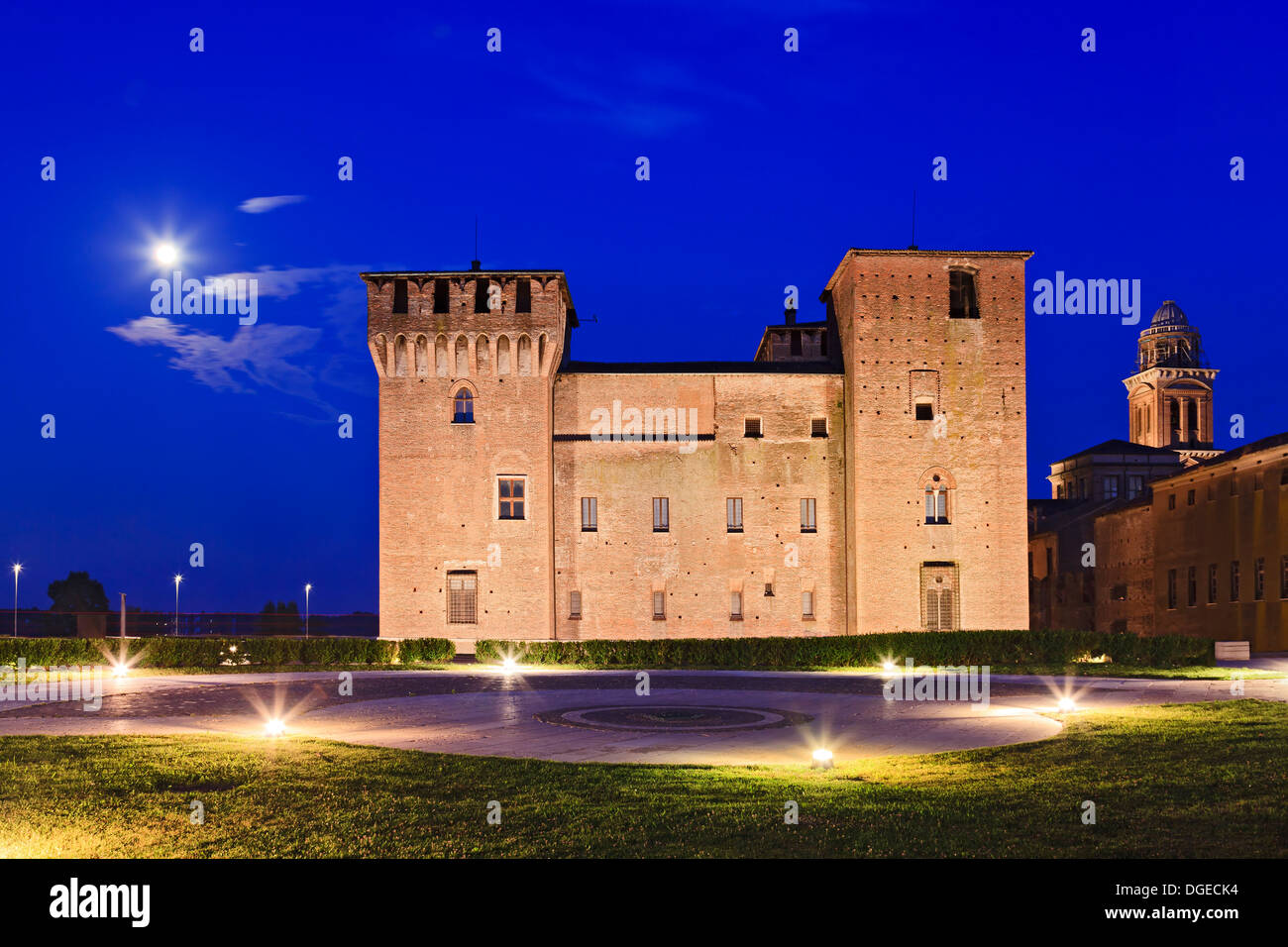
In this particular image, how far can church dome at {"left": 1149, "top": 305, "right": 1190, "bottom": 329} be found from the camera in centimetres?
9006

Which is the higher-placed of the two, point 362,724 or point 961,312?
point 961,312

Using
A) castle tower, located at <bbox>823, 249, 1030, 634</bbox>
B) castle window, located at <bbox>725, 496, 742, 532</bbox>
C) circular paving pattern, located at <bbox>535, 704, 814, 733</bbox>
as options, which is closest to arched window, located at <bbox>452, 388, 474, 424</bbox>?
castle window, located at <bbox>725, 496, 742, 532</bbox>

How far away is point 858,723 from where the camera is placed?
53.9 feet

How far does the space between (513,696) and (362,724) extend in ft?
16.6

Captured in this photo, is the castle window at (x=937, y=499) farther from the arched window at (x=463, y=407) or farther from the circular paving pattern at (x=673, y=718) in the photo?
the circular paving pattern at (x=673, y=718)

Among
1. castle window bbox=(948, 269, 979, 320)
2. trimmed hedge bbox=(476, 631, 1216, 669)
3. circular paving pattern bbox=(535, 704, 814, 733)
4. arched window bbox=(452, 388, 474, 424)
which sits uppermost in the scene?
castle window bbox=(948, 269, 979, 320)

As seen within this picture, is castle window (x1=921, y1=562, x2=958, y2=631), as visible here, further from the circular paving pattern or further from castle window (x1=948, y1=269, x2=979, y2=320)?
the circular paving pattern

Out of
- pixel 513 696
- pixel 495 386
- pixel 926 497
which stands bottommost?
pixel 513 696

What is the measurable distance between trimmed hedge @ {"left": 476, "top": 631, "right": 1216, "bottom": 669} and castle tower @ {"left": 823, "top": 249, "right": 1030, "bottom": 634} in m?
7.74

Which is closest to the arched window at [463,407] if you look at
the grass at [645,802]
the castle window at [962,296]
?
the castle window at [962,296]

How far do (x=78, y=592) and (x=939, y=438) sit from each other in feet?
269

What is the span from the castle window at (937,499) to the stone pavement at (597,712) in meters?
14.1
